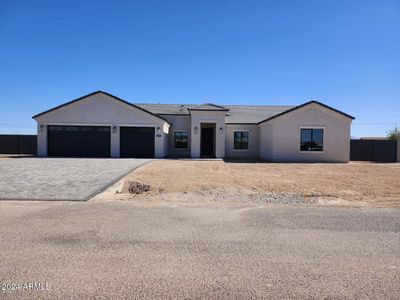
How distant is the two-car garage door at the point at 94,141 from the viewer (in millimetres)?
24375

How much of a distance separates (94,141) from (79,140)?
1.24m

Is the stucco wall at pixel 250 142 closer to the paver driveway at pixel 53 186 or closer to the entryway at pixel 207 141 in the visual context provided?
the entryway at pixel 207 141

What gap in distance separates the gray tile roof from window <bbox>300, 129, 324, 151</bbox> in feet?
18.8

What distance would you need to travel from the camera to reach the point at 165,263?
4023 millimetres

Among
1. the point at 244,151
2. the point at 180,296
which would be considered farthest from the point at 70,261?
the point at 244,151

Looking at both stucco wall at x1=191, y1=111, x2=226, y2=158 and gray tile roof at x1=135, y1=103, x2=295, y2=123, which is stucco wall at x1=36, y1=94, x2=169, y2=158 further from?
gray tile roof at x1=135, y1=103, x2=295, y2=123

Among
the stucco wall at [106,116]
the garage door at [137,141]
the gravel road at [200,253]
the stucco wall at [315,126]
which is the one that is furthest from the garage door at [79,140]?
the gravel road at [200,253]

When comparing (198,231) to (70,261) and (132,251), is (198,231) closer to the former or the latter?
(132,251)

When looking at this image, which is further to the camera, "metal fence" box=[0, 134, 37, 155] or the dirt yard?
"metal fence" box=[0, 134, 37, 155]

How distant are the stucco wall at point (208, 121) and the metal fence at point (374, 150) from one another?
11.5 m

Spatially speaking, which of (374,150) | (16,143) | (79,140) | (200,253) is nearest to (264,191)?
(200,253)

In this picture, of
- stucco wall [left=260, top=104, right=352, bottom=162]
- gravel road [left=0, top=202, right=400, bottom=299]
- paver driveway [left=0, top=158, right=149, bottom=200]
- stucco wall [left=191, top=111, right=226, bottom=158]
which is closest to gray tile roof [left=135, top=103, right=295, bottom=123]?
stucco wall [left=191, top=111, right=226, bottom=158]

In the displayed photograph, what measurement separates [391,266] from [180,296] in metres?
2.93

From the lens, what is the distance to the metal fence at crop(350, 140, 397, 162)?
82.4 ft
